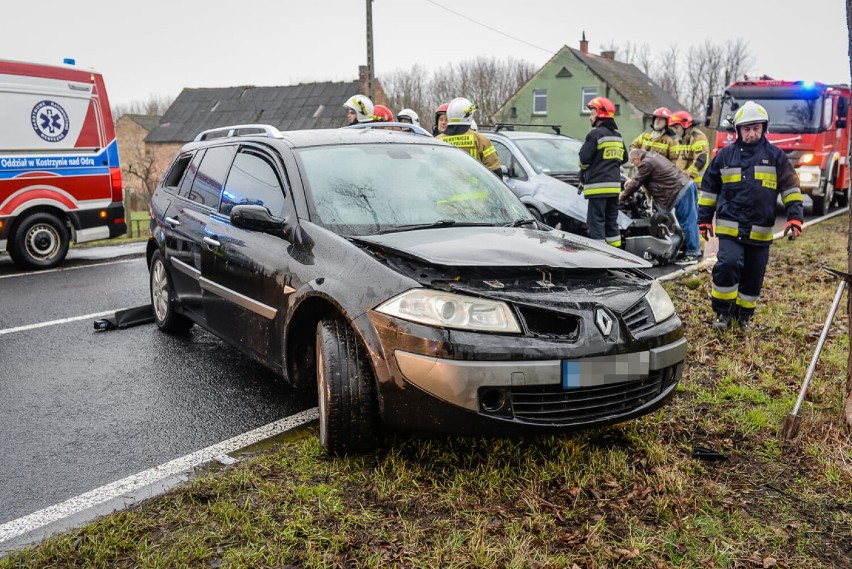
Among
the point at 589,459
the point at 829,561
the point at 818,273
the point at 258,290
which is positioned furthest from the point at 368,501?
the point at 818,273

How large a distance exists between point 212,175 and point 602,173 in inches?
187

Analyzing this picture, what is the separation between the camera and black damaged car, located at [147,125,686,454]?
312cm

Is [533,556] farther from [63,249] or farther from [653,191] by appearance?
[63,249]

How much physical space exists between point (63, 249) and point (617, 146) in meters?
7.42

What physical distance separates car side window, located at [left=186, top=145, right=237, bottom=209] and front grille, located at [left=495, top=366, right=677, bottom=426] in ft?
9.08

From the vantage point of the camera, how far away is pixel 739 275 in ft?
19.4

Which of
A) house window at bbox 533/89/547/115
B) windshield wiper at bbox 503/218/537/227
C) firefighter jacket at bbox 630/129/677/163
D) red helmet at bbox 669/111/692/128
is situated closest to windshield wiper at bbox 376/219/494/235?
windshield wiper at bbox 503/218/537/227

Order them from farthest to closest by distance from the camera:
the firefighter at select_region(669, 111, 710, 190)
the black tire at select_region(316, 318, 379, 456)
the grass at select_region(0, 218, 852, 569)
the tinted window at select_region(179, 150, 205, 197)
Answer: the firefighter at select_region(669, 111, 710, 190) → the tinted window at select_region(179, 150, 205, 197) → the black tire at select_region(316, 318, 379, 456) → the grass at select_region(0, 218, 852, 569)

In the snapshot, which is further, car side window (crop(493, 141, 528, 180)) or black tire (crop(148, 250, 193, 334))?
car side window (crop(493, 141, 528, 180))

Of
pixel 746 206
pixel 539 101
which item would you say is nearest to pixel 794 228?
pixel 746 206

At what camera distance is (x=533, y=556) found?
2.75 metres

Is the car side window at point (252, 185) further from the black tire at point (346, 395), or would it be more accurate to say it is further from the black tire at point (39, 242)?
the black tire at point (39, 242)

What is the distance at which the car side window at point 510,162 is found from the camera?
9609 mm

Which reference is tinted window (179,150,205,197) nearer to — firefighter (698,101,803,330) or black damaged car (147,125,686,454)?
black damaged car (147,125,686,454)
